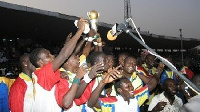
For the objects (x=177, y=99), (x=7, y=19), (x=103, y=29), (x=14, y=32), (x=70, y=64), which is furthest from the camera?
(x=103, y=29)

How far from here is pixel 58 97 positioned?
2797 mm

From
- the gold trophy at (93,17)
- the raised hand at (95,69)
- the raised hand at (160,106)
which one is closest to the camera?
the raised hand at (95,69)

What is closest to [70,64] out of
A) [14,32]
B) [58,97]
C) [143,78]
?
[58,97]

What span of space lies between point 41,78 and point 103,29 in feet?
45.2

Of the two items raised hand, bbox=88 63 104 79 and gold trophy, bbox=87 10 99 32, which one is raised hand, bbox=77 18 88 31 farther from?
raised hand, bbox=88 63 104 79

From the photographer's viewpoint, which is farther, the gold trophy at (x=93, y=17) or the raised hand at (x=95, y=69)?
the gold trophy at (x=93, y=17)

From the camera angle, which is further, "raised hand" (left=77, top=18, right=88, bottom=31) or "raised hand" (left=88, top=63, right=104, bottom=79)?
"raised hand" (left=77, top=18, right=88, bottom=31)

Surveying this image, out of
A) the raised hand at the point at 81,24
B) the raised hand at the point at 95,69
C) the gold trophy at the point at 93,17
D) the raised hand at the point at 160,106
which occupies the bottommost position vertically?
the raised hand at the point at 160,106

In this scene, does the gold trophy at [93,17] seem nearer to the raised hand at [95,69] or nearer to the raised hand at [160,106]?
the raised hand at [95,69]

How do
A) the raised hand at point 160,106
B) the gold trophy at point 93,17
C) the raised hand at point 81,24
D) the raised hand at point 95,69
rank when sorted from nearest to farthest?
1. the raised hand at point 95,69
2. the raised hand at point 81,24
3. the gold trophy at point 93,17
4. the raised hand at point 160,106

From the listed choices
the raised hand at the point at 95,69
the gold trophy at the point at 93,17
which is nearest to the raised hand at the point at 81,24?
the gold trophy at the point at 93,17

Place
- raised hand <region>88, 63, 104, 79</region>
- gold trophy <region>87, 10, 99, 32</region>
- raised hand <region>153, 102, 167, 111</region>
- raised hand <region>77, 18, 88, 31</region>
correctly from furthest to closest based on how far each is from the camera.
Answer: raised hand <region>153, 102, 167, 111</region>, gold trophy <region>87, 10, 99, 32</region>, raised hand <region>77, 18, 88, 31</region>, raised hand <region>88, 63, 104, 79</region>

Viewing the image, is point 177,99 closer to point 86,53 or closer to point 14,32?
point 86,53

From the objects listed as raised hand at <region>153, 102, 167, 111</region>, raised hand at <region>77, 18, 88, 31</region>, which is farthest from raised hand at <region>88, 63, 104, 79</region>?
raised hand at <region>153, 102, 167, 111</region>
